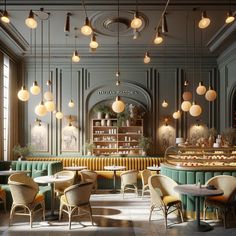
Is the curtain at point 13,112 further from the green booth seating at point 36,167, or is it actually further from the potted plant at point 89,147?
the potted plant at point 89,147

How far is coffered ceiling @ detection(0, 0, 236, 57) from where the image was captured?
22.6 feet

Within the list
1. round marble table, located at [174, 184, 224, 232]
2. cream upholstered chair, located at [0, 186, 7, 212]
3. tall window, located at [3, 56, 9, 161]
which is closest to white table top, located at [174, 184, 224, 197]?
round marble table, located at [174, 184, 224, 232]

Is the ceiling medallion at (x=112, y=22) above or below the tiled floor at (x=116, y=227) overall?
above

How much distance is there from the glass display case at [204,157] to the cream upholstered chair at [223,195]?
542mm

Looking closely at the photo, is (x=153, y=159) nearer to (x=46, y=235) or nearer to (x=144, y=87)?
(x=144, y=87)

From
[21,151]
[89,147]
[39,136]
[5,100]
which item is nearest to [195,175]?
[89,147]

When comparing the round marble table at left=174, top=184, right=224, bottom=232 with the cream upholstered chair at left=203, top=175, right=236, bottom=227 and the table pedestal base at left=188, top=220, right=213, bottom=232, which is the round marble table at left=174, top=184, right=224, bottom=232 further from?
the cream upholstered chair at left=203, top=175, right=236, bottom=227

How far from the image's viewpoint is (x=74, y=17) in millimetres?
7781

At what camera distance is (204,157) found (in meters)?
6.70


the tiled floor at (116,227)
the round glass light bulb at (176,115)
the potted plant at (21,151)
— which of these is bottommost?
the tiled floor at (116,227)

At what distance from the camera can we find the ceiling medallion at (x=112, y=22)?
25.3ft

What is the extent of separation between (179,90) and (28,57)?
5616 millimetres

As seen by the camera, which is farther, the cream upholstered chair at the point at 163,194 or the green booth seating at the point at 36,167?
the green booth seating at the point at 36,167

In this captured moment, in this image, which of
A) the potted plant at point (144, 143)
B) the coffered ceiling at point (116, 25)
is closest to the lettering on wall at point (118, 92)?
the coffered ceiling at point (116, 25)
